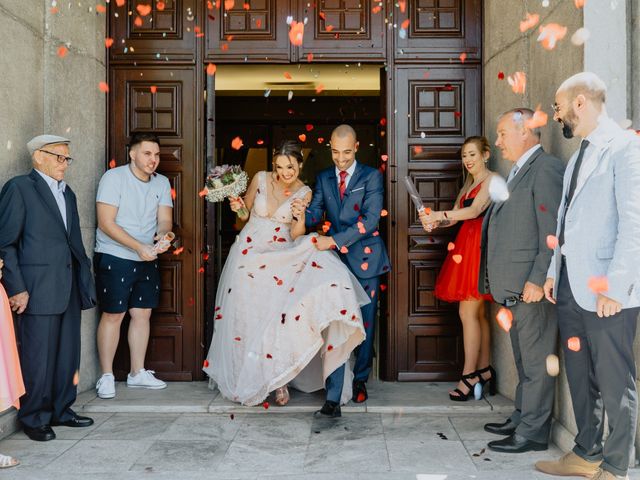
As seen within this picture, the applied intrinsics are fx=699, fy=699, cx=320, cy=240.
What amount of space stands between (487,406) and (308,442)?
1385 millimetres

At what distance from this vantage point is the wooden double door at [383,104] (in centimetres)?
549

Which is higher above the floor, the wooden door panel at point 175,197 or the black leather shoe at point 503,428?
the wooden door panel at point 175,197

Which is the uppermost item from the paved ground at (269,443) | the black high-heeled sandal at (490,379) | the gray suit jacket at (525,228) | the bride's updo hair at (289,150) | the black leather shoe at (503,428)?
the bride's updo hair at (289,150)

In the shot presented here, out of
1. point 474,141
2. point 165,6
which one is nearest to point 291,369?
point 474,141

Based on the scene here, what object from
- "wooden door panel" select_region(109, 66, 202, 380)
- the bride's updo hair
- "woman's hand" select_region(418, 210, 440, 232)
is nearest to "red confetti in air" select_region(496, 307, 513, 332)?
"woman's hand" select_region(418, 210, 440, 232)

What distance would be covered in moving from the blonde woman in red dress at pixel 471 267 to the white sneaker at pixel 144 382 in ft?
7.11

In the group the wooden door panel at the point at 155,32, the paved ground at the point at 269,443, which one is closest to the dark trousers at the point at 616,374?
the paved ground at the point at 269,443

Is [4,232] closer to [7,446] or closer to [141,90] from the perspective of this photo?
[7,446]

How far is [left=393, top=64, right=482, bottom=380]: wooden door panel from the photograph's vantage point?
5.48 meters

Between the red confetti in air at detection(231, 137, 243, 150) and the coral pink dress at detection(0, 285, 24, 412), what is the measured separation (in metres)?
6.85

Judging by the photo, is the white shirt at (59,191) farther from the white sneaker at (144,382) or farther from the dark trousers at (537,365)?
the dark trousers at (537,365)

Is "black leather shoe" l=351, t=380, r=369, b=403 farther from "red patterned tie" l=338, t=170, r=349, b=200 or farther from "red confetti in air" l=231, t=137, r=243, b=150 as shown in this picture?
"red confetti in air" l=231, t=137, r=243, b=150

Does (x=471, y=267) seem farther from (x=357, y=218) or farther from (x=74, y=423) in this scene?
(x=74, y=423)

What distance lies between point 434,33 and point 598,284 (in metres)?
3.01
